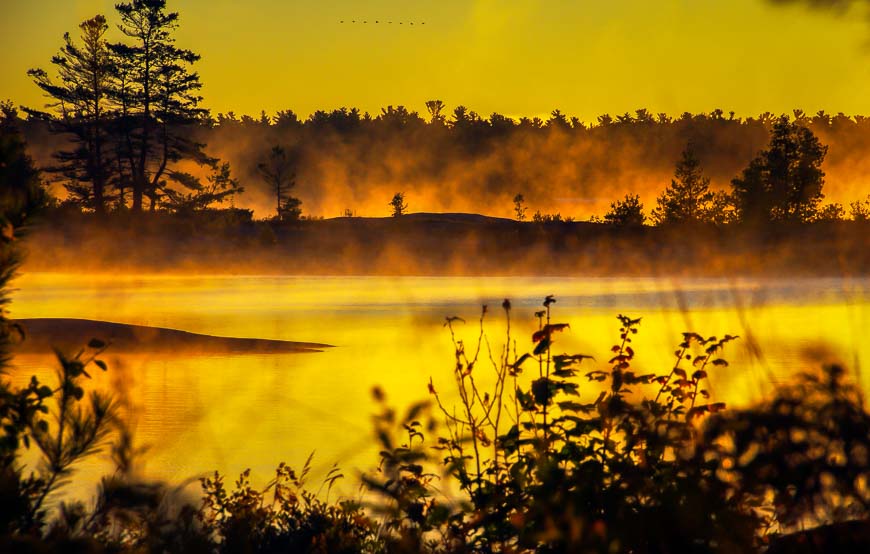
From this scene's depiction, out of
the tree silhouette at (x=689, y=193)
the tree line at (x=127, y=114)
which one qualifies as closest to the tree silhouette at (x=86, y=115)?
the tree line at (x=127, y=114)

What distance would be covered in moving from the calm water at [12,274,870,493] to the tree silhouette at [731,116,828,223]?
71.2 feet

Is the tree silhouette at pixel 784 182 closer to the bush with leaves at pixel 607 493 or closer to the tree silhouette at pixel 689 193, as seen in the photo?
the tree silhouette at pixel 689 193

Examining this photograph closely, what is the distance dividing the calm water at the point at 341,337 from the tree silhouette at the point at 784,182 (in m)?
21.7

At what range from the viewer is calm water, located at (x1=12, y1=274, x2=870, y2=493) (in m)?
10.3

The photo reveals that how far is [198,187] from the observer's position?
64875 millimetres

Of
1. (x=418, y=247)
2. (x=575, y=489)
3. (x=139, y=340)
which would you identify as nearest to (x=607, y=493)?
(x=575, y=489)

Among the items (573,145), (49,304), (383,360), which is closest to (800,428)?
(383,360)

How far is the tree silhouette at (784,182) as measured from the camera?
69.8m

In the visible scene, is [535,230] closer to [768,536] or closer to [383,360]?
[383,360]

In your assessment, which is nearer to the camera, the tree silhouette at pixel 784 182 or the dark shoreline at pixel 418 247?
the dark shoreline at pixel 418 247

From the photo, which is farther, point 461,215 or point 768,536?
point 461,215

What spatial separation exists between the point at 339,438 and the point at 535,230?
1910 inches

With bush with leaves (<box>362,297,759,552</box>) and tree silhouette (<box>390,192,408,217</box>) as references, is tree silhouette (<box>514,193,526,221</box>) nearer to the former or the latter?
tree silhouette (<box>390,192,408,217</box>)

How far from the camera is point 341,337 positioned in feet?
82.3
